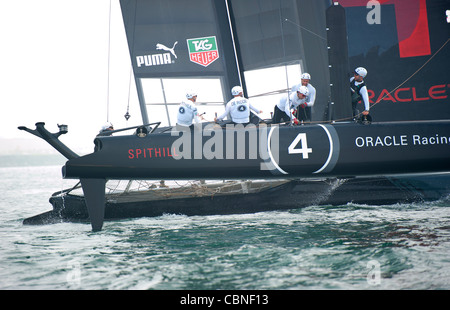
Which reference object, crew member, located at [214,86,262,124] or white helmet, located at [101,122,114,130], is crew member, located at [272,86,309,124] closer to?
crew member, located at [214,86,262,124]

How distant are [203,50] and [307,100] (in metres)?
4.12

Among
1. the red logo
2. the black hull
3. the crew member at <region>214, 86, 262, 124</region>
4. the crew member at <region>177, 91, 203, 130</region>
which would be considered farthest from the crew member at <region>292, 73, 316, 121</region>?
the red logo

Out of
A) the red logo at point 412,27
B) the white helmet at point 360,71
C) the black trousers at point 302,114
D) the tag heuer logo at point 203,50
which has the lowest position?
the black trousers at point 302,114

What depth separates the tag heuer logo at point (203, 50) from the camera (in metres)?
10.5

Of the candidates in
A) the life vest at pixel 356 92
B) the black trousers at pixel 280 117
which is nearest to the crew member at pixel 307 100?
the black trousers at pixel 280 117

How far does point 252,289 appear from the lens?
137 inches

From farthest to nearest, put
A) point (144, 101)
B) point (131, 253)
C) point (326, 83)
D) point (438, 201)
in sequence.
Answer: point (144, 101)
point (326, 83)
point (438, 201)
point (131, 253)

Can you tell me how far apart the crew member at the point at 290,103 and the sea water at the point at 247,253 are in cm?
A: 161

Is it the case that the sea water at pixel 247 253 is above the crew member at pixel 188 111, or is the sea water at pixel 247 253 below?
below

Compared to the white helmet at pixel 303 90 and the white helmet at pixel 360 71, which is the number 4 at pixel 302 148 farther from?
the white helmet at pixel 360 71
